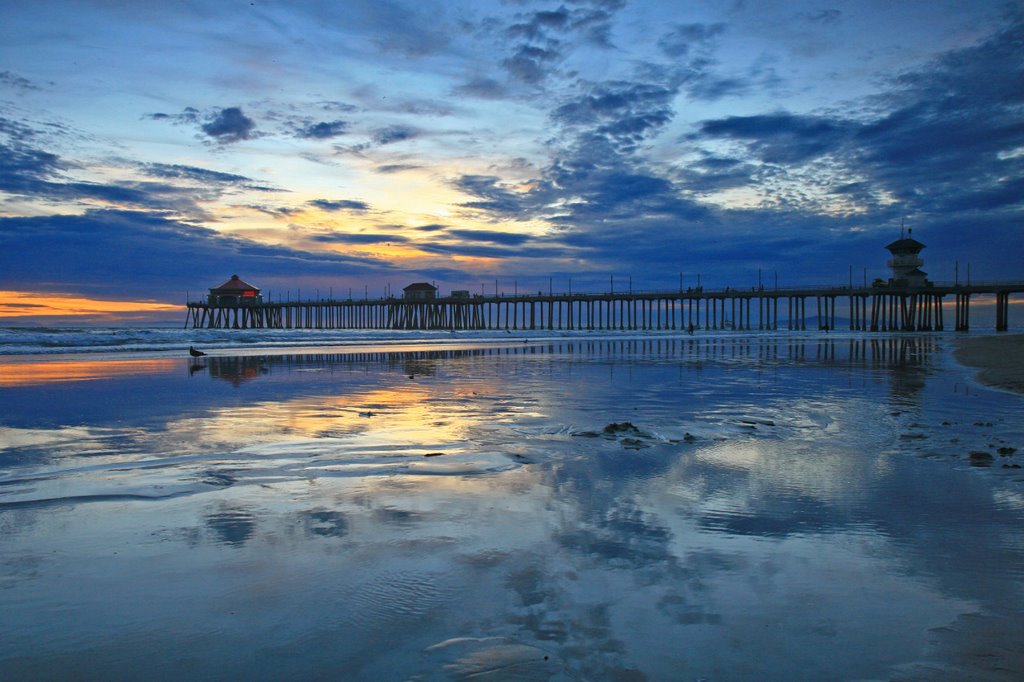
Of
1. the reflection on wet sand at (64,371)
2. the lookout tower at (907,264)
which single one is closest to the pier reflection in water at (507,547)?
the reflection on wet sand at (64,371)

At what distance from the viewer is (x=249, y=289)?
101 metres

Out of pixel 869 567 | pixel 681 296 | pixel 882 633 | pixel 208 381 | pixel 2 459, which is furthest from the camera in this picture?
pixel 681 296

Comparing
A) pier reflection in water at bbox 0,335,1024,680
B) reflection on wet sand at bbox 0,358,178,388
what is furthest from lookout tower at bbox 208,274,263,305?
pier reflection in water at bbox 0,335,1024,680

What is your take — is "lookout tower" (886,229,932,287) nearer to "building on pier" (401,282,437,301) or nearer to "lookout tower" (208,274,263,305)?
"building on pier" (401,282,437,301)

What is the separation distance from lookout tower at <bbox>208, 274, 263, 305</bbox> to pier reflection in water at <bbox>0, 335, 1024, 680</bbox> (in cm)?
9683

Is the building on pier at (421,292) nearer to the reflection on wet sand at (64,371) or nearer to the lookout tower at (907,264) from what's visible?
the lookout tower at (907,264)

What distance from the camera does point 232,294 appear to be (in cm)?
9912

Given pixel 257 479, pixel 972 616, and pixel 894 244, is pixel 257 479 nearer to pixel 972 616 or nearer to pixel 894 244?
pixel 972 616

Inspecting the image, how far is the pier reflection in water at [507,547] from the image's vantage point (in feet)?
8.97

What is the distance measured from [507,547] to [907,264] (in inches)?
3152

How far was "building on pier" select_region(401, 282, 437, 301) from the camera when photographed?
100725 millimetres

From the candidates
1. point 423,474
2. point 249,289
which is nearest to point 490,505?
point 423,474

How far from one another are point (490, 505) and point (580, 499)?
2.34 ft

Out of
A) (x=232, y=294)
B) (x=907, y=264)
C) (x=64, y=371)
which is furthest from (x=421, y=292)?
(x=64, y=371)
